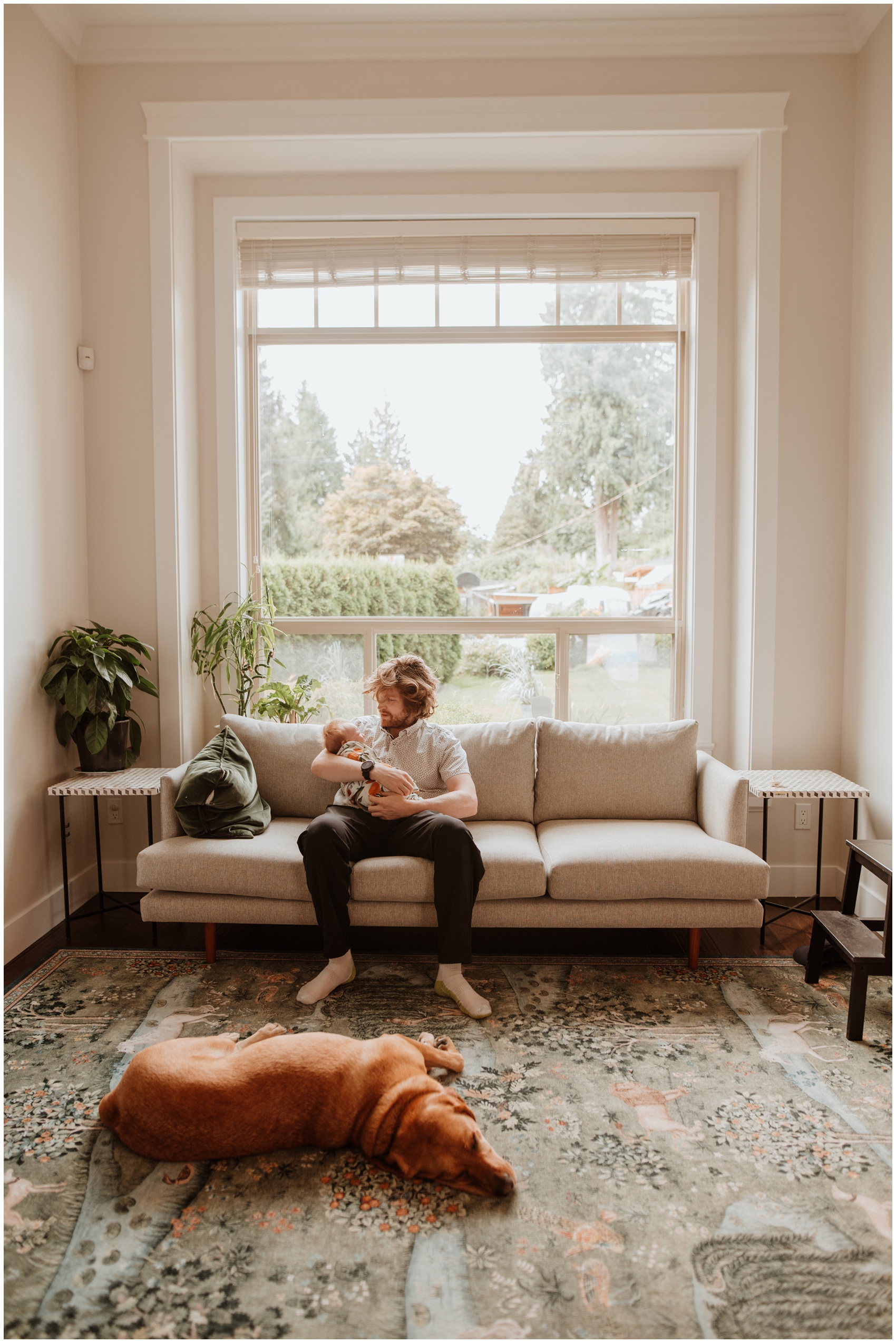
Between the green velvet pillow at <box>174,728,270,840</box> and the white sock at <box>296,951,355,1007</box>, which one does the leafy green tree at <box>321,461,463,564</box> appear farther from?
the white sock at <box>296,951,355,1007</box>

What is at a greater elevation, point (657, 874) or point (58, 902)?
point (657, 874)

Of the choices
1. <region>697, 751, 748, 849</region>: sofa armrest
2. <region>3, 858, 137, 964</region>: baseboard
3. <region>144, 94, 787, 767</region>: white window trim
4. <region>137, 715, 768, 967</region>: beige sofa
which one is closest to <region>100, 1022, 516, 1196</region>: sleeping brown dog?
<region>137, 715, 768, 967</region>: beige sofa

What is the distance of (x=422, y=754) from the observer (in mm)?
2834

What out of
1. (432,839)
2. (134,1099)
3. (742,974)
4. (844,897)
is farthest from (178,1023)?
(844,897)

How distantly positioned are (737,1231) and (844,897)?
146 cm

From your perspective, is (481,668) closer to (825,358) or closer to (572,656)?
(572,656)

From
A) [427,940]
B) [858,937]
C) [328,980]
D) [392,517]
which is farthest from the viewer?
[392,517]

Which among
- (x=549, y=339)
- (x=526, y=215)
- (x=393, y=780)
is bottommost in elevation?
(x=393, y=780)

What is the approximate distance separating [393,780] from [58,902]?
1.49 meters

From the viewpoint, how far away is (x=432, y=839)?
101 inches

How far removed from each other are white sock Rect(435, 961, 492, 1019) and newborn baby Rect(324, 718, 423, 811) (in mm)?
538

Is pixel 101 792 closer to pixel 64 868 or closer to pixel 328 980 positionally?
pixel 64 868

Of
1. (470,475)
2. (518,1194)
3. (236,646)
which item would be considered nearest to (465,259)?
(470,475)

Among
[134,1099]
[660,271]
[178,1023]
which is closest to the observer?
[134,1099]
